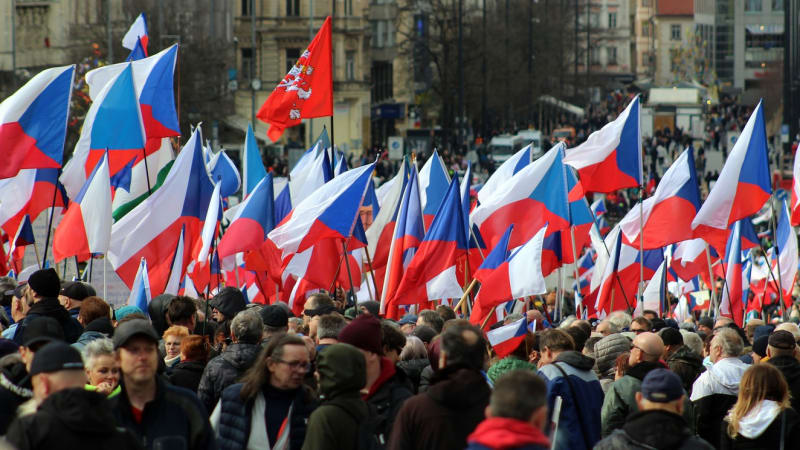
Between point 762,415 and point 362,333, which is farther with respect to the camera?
point 762,415

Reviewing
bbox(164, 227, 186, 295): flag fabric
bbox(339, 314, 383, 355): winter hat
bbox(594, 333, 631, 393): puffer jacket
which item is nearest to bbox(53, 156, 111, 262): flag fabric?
bbox(164, 227, 186, 295): flag fabric

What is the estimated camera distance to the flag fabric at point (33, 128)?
40.0 ft

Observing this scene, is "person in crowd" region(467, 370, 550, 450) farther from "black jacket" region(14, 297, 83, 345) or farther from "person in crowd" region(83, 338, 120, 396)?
"black jacket" region(14, 297, 83, 345)

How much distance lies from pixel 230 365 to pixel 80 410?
2.20m

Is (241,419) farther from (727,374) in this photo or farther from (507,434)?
(727,374)

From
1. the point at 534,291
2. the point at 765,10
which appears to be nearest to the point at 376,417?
the point at 534,291

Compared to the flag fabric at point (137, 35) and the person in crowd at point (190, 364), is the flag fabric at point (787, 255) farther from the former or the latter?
the person in crowd at point (190, 364)

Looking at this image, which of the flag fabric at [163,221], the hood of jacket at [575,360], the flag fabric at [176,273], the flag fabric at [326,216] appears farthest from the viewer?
the flag fabric at [176,273]

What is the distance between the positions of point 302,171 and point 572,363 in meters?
9.33

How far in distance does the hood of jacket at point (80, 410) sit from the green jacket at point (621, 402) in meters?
3.09

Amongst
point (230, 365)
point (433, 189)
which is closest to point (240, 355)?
point (230, 365)

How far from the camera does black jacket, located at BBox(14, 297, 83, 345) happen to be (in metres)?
8.36

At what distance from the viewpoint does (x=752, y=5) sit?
166125mm

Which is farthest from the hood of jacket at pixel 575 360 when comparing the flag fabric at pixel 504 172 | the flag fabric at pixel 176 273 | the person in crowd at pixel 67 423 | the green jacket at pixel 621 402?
the flag fabric at pixel 504 172
